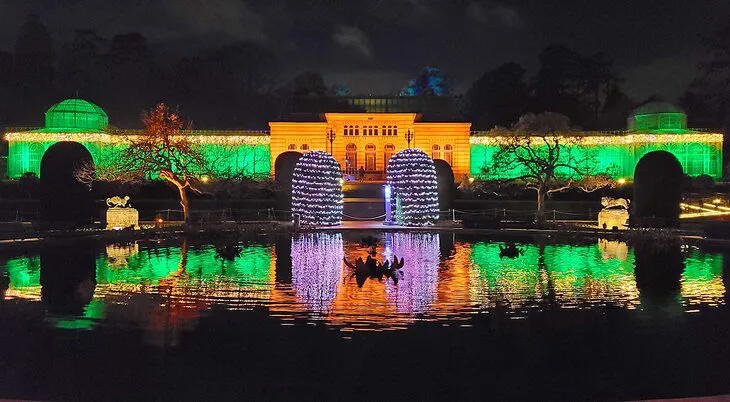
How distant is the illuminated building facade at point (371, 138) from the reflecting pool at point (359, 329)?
129ft

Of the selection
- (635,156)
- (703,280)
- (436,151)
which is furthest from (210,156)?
(703,280)

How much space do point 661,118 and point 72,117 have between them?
50.0 metres

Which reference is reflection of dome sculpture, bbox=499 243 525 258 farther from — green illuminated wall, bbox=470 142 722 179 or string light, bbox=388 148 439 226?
Answer: green illuminated wall, bbox=470 142 722 179

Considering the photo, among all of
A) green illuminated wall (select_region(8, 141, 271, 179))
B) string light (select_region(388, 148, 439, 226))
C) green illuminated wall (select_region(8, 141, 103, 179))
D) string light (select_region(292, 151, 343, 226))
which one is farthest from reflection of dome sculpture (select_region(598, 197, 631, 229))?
green illuminated wall (select_region(8, 141, 103, 179))

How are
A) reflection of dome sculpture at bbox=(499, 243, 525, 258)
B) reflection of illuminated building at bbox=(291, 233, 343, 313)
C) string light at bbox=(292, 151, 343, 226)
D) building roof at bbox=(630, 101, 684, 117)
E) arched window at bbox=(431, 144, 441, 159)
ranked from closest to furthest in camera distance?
reflection of illuminated building at bbox=(291, 233, 343, 313) → reflection of dome sculpture at bbox=(499, 243, 525, 258) → string light at bbox=(292, 151, 343, 226) → building roof at bbox=(630, 101, 684, 117) → arched window at bbox=(431, 144, 441, 159)

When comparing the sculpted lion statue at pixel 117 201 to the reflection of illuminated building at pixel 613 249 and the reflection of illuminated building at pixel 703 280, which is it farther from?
the reflection of illuminated building at pixel 703 280

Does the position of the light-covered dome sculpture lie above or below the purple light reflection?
above

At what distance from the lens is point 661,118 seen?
5756 cm

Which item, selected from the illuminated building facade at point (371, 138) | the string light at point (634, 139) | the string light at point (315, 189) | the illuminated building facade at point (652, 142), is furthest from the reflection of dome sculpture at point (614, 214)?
the illuminated building facade at point (371, 138)

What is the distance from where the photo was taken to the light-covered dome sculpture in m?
57.5

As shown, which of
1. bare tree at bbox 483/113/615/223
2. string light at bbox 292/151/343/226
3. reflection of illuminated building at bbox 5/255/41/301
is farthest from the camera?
bare tree at bbox 483/113/615/223

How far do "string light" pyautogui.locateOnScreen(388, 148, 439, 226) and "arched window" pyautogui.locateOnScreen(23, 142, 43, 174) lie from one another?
36.1 meters

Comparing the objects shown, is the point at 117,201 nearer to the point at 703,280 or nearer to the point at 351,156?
the point at 703,280

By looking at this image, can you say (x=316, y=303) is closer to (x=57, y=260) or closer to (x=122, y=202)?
(x=57, y=260)
